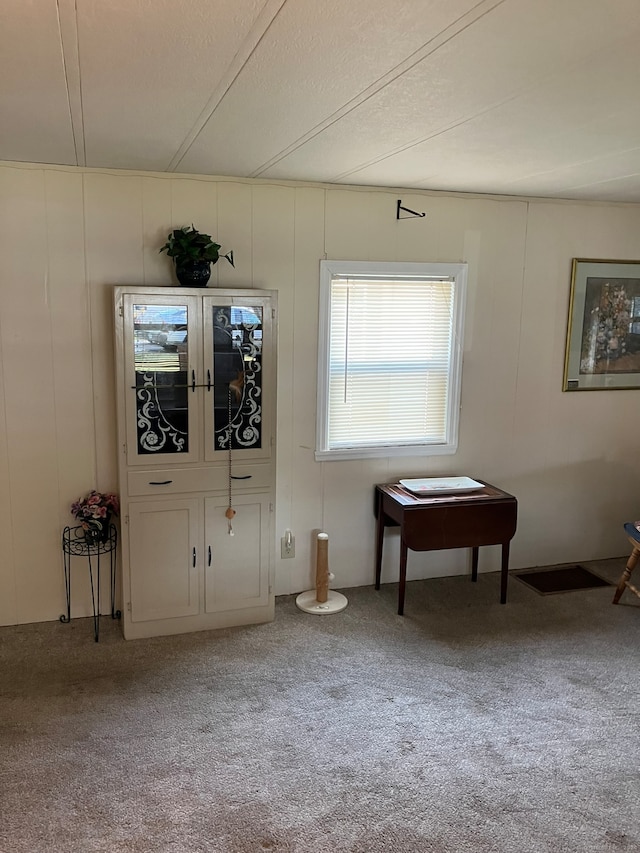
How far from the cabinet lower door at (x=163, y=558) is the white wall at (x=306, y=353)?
1.16ft

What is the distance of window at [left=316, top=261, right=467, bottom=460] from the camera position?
12.1 feet

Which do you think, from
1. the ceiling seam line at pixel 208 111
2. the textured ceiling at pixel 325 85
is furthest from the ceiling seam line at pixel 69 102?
the ceiling seam line at pixel 208 111

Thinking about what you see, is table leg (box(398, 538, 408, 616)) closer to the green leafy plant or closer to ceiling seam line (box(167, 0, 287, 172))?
the green leafy plant

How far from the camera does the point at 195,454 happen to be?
329 centimetres

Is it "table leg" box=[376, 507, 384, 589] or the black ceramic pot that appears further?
"table leg" box=[376, 507, 384, 589]

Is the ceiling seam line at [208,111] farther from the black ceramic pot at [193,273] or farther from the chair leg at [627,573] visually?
the chair leg at [627,573]

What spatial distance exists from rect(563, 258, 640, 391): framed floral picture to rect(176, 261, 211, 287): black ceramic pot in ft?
7.38

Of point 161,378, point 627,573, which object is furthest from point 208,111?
point 627,573

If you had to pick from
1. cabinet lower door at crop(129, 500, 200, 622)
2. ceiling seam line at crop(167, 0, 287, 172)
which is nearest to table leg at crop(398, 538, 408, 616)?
cabinet lower door at crop(129, 500, 200, 622)

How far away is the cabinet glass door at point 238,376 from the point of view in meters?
3.22

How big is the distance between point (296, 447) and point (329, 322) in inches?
28.0

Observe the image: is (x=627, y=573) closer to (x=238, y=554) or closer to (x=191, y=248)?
(x=238, y=554)

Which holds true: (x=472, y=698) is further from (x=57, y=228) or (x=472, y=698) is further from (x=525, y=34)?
(x=57, y=228)

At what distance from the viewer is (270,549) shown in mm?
3475
